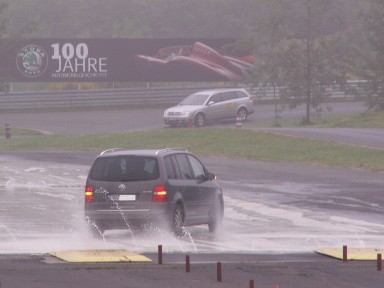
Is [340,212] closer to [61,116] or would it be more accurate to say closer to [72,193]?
[72,193]

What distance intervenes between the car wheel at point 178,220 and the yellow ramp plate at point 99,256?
2410 millimetres

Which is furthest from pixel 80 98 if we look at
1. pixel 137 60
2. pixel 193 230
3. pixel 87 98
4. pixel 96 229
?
pixel 96 229

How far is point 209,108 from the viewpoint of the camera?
59.4 meters

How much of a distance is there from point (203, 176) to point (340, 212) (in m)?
5.02

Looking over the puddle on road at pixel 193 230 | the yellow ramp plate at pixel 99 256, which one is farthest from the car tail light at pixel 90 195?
the yellow ramp plate at pixel 99 256

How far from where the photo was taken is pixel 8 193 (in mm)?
30516

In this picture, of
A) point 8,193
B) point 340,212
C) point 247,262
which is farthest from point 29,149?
point 247,262

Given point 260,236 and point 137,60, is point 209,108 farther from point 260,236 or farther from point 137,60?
point 260,236

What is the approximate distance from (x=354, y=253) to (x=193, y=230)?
5187 millimetres

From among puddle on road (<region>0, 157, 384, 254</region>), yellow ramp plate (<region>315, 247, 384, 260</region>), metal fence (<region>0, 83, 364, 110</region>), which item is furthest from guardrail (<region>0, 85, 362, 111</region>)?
yellow ramp plate (<region>315, 247, 384, 260</region>)

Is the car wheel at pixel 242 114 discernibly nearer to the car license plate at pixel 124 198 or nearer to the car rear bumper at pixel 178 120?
the car rear bumper at pixel 178 120

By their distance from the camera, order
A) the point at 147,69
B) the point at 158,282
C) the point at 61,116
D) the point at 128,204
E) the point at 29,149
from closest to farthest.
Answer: the point at 158,282, the point at 128,204, the point at 29,149, the point at 61,116, the point at 147,69

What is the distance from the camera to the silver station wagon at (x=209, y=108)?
58.0 m

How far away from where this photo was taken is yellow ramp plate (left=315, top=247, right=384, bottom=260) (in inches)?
707
